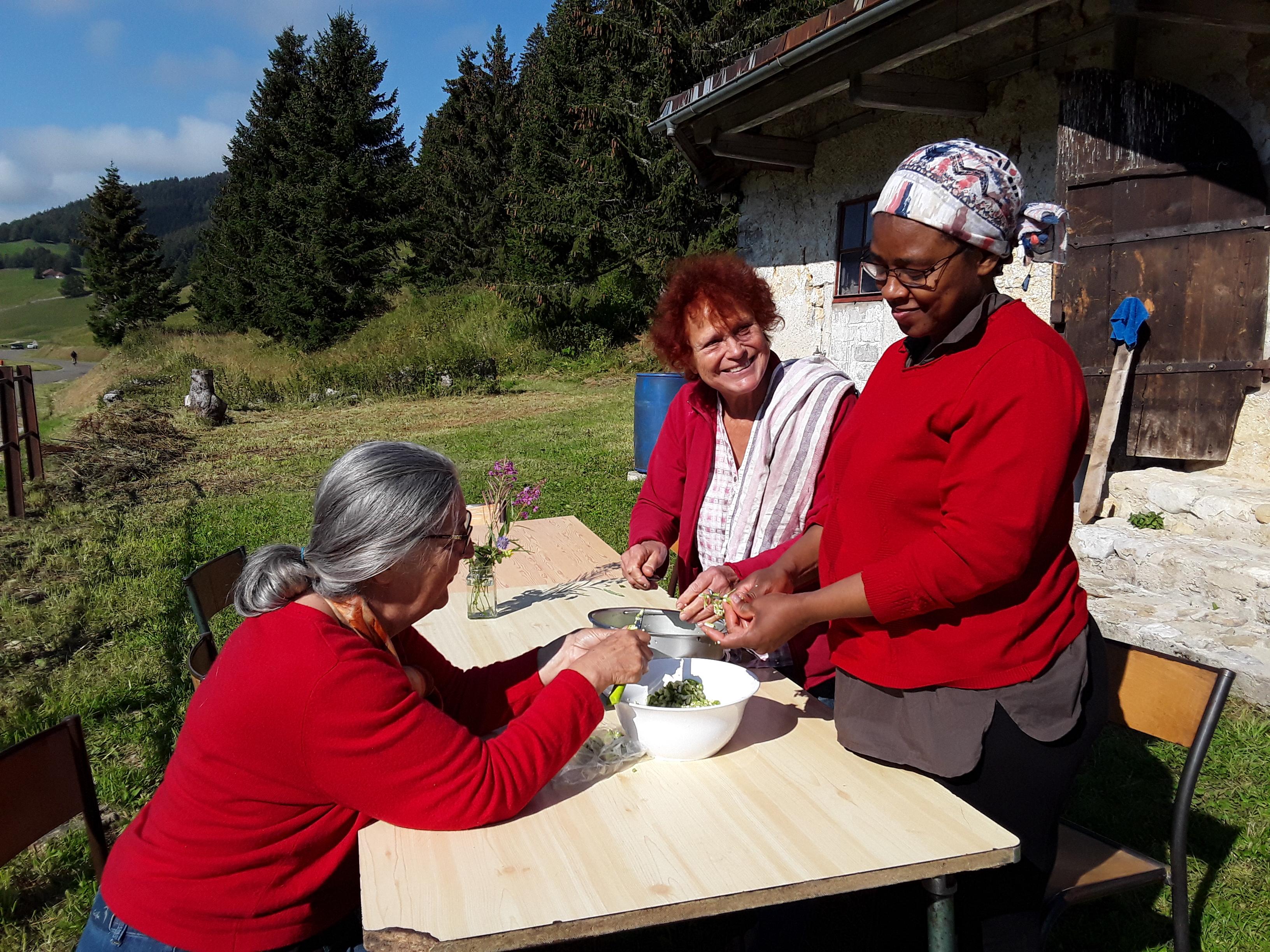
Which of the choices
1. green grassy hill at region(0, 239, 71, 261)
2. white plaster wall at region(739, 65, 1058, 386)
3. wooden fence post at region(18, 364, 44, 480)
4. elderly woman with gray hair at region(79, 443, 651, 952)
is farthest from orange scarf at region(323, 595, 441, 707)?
green grassy hill at region(0, 239, 71, 261)

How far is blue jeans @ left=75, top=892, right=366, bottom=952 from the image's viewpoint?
1.48m

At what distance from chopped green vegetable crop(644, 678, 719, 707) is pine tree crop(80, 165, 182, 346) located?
131 feet

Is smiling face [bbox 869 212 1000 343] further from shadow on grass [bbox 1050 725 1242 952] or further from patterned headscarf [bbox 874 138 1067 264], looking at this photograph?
shadow on grass [bbox 1050 725 1242 952]

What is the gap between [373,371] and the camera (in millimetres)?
18047

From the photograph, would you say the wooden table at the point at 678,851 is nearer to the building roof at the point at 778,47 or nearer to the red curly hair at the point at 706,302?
the red curly hair at the point at 706,302

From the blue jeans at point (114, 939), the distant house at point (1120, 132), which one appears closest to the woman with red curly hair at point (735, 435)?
the blue jeans at point (114, 939)

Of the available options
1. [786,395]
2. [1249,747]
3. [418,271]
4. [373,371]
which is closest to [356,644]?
[786,395]

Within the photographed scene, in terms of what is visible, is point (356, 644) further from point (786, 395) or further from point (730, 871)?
point (786, 395)

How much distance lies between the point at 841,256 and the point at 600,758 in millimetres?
6015

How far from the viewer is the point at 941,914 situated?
Answer: 1.43 metres

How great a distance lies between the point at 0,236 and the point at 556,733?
175781 millimetres

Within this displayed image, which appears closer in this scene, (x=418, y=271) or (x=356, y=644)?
(x=356, y=644)

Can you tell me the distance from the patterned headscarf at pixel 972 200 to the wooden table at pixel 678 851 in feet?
3.18

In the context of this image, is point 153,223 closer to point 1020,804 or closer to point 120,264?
point 120,264
